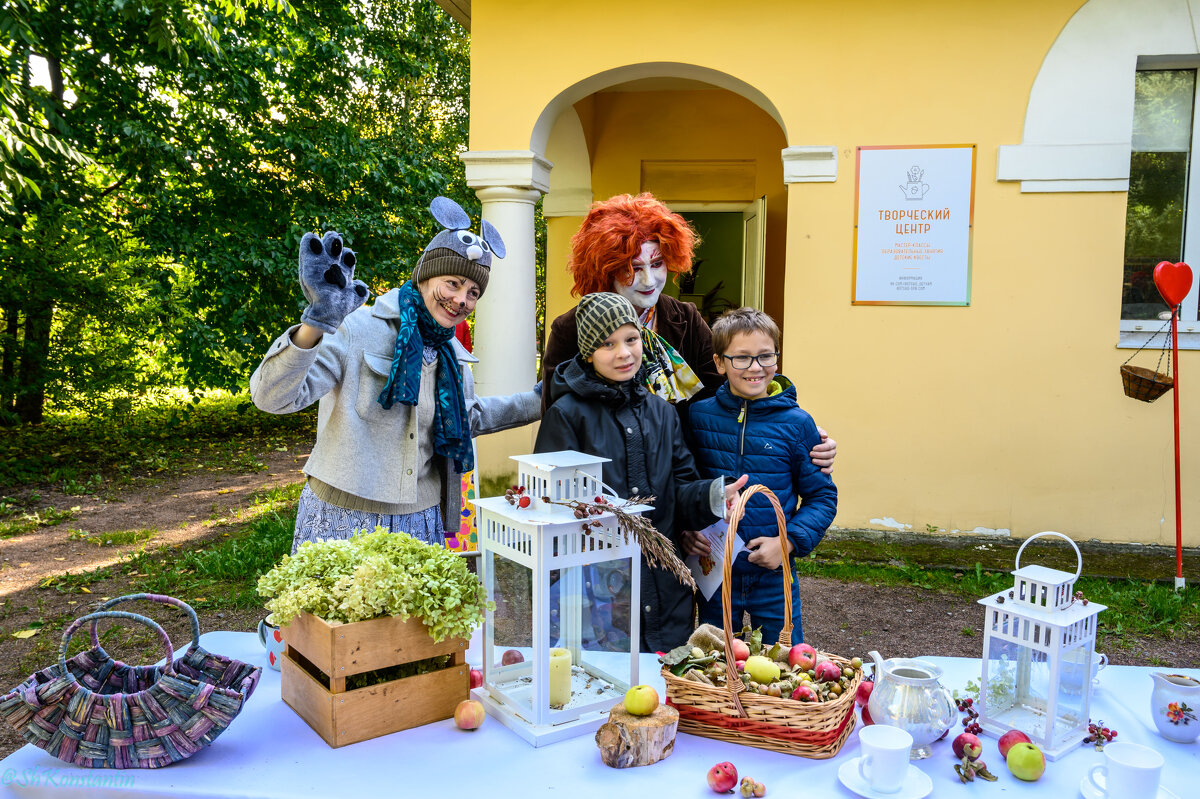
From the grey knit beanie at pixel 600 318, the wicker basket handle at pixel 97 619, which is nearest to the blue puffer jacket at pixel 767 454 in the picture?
the grey knit beanie at pixel 600 318

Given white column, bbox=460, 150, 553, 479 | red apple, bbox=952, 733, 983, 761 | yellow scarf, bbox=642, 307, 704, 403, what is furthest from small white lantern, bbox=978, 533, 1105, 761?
white column, bbox=460, 150, 553, 479

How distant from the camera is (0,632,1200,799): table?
1.38m

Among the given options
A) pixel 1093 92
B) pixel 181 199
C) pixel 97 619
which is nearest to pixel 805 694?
pixel 97 619

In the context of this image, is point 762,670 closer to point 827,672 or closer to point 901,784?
point 827,672

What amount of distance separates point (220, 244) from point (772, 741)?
25.7ft

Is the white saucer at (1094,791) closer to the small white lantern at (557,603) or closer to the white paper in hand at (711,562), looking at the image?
the small white lantern at (557,603)

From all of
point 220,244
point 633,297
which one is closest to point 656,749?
point 633,297

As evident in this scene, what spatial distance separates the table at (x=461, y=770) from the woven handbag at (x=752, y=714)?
2 centimetres

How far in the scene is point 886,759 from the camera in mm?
1341

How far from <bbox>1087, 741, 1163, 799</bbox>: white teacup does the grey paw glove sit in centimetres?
163

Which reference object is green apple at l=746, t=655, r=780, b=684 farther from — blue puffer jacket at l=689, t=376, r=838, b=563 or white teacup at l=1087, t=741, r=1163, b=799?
blue puffer jacket at l=689, t=376, r=838, b=563

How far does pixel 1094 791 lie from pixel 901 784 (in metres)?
0.31

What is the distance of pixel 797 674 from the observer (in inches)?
61.0

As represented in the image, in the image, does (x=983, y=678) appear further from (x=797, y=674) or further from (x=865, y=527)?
(x=865, y=527)
